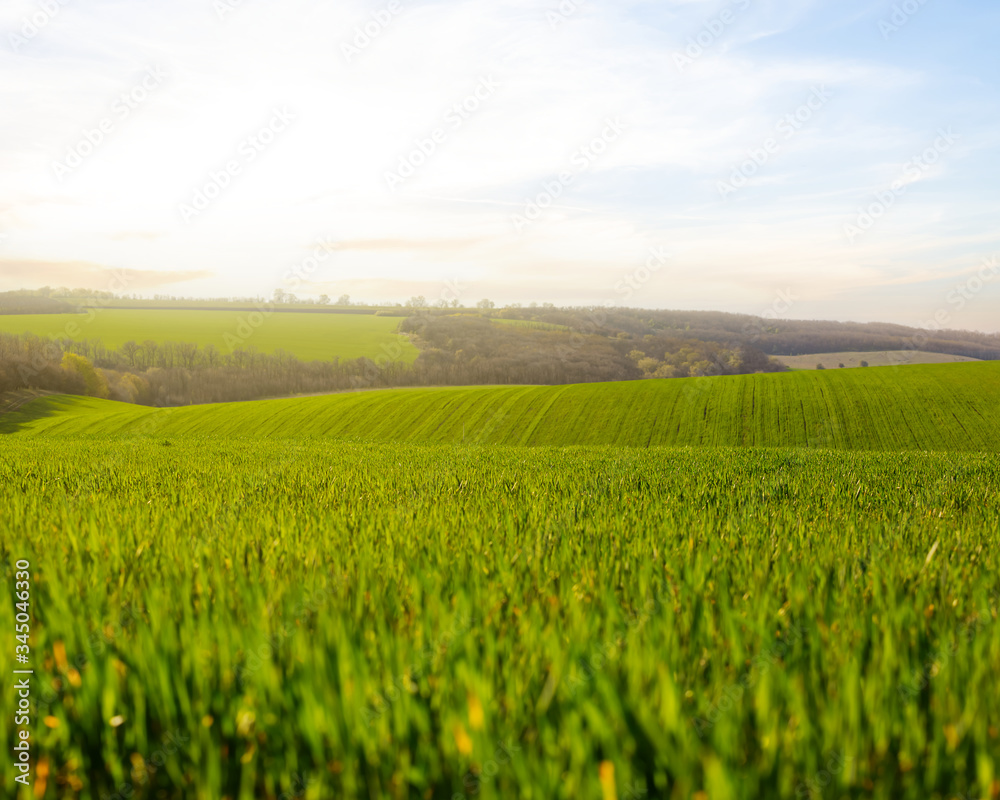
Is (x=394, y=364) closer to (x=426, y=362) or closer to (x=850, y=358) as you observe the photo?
(x=426, y=362)

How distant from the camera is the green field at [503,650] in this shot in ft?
5.41

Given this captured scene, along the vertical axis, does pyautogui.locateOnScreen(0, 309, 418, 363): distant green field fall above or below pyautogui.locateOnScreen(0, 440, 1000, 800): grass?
above

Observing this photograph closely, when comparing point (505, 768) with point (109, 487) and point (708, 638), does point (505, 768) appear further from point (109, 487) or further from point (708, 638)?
point (109, 487)

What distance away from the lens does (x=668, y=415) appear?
57531 mm

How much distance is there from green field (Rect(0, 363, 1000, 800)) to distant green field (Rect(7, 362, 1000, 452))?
4413cm

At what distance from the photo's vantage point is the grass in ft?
5.39

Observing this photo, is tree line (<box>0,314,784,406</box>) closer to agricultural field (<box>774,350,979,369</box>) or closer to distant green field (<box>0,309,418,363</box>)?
distant green field (<box>0,309,418,363</box>)

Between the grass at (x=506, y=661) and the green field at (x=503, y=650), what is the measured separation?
0.01 metres

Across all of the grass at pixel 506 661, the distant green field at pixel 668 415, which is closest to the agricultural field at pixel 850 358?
the distant green field at pixel 668 415

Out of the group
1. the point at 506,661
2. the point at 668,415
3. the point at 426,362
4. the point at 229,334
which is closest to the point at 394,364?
the point at 426,362

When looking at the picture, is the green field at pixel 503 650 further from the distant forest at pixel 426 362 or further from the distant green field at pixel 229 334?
the distant green field at pixel 229 334

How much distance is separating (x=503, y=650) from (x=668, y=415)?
57.6 meters

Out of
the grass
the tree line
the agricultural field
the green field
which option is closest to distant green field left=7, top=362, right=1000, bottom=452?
the green field

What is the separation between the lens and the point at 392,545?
393 cm
